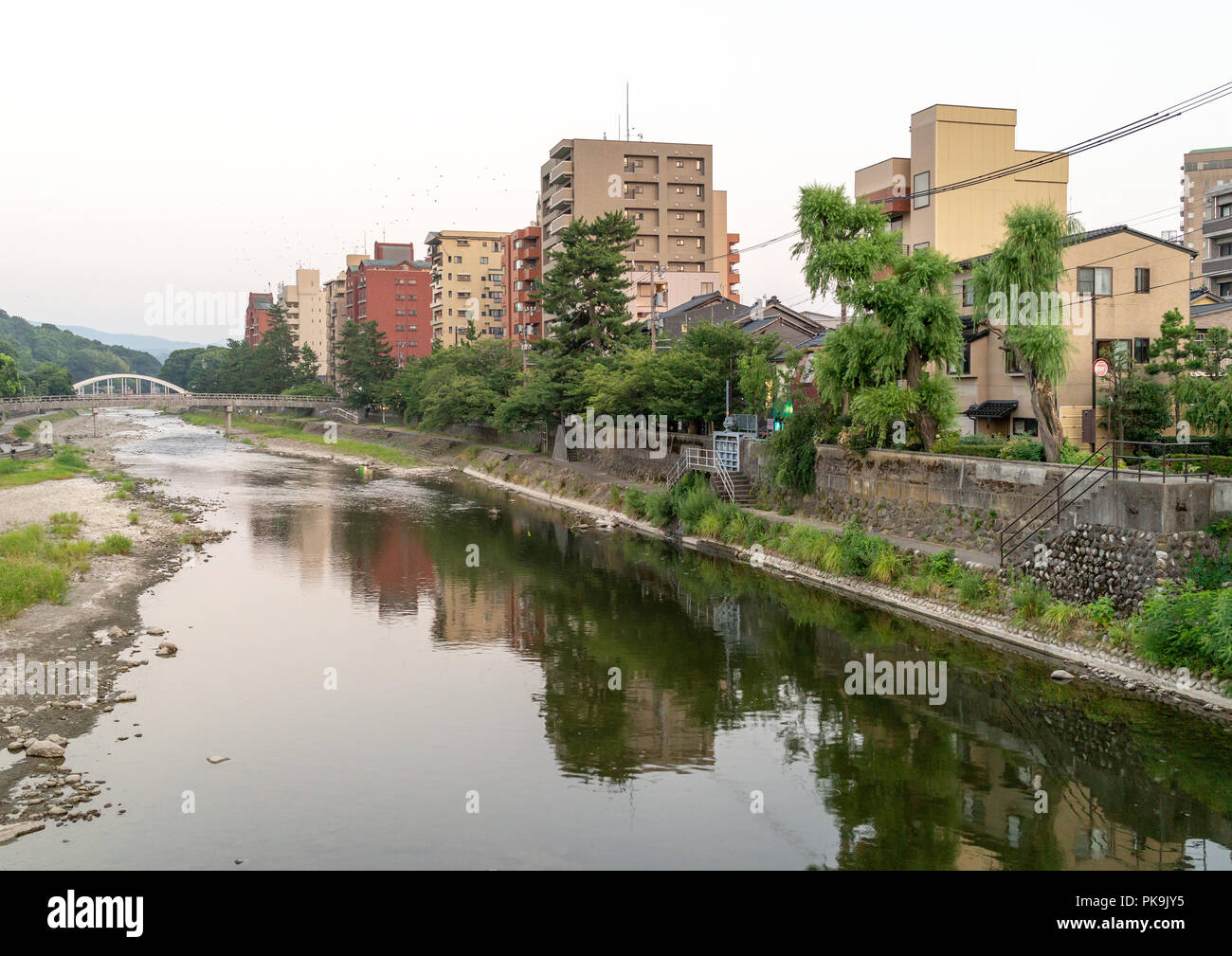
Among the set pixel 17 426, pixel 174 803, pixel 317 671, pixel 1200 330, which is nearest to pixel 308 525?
pixel 317 671

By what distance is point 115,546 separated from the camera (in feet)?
118

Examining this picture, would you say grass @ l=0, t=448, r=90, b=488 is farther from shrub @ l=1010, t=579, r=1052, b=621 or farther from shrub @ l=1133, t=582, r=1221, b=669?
shrub @ l=1133, t=582, r=1221, b=669

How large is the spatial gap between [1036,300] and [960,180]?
20.4m

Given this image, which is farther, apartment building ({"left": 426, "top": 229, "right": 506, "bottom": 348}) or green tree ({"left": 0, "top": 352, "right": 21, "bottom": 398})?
apartment building ({"left": 426, "top": 229, "right": 506, "bottom": 348})

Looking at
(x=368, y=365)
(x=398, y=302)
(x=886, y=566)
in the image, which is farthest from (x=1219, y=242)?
(x=398, y=302)

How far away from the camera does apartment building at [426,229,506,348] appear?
386ft

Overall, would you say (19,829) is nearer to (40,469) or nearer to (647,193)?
(40,469)

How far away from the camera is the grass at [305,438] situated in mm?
79062

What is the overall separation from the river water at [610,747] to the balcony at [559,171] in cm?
5708

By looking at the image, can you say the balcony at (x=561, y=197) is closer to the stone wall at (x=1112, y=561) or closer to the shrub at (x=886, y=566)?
the shrub at (x=886, y=566)

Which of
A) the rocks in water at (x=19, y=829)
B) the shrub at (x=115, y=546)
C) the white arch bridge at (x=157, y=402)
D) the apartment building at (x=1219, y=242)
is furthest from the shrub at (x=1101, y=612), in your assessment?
the white arch bridge at (x=157, y=402)

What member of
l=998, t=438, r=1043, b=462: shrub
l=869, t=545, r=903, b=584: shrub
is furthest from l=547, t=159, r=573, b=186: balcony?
l=869, t=545, r=903, b=584: shrub

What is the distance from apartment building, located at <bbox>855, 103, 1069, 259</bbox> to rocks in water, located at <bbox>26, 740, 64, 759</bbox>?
40.7 metres
